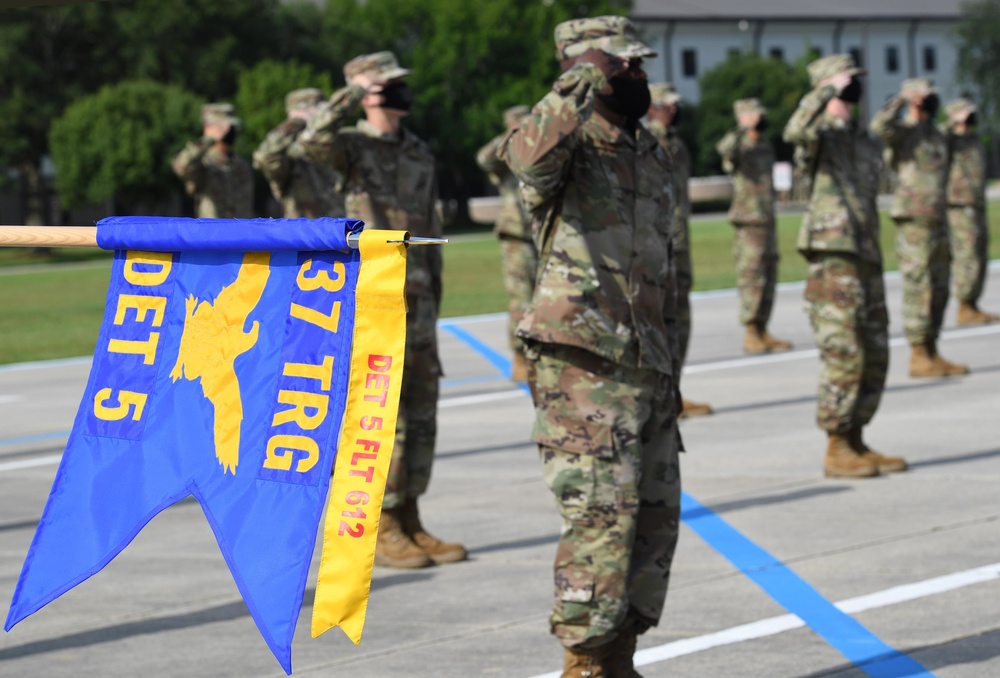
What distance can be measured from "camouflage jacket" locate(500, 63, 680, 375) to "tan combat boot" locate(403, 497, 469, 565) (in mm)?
2357

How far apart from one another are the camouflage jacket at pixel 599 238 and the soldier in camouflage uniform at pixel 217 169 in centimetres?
891

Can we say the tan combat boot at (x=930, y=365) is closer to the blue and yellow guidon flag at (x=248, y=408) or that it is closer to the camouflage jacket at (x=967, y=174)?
the camouflage jacket at (x=967, y=174)

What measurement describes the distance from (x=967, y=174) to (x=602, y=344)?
40.0ft

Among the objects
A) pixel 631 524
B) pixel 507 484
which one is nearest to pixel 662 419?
pixel 631 524

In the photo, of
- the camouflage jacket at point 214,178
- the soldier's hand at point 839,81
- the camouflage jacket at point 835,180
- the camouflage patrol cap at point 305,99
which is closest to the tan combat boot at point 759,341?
the camouflage jacket at point 214,178

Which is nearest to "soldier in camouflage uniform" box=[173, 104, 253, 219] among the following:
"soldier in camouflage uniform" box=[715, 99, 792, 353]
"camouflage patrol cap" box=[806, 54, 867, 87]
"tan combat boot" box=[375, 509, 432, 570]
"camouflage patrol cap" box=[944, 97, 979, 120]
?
"soldier in camouflage uniform" box=[715, 99, 792, 353]

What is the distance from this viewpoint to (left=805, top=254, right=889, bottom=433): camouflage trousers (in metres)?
8.72

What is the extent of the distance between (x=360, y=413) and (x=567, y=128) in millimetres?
1627

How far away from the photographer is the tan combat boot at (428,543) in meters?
7.34

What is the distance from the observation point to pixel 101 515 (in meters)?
3.94

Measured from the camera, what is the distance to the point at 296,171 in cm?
1190

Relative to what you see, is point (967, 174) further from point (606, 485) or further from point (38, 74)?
point (38, 74)

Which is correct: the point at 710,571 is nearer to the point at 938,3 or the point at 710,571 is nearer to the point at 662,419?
the point at 662,419

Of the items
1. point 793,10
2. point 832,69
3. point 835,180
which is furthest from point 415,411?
point 793,10
